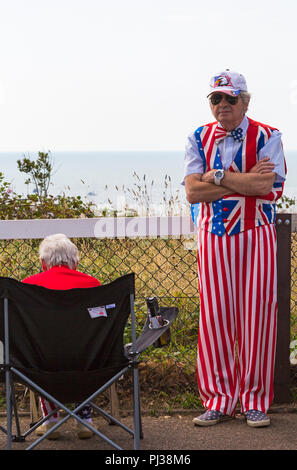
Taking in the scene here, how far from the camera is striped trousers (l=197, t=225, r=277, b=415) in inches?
163

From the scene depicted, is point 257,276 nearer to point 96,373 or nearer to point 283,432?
point 283,432

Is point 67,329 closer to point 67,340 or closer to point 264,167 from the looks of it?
point 67,340

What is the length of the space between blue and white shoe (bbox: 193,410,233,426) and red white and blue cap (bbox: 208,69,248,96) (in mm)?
1890

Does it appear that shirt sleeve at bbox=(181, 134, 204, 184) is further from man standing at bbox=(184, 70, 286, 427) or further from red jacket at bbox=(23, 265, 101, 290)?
red jacket at bbox=(23, 265, 101, 290)

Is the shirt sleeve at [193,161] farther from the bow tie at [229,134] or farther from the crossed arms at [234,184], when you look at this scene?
the bow tie at [229,134]

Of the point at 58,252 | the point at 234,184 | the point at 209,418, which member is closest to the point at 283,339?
the point at 209,418

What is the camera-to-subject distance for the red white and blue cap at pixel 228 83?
13.3 ft

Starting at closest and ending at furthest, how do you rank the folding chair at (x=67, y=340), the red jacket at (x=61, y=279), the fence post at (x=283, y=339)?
1. the folding chair at (x=67, y=340)
2. the red jacket at (x=61, y=279)
3. the fence post at (x=283, y=339)

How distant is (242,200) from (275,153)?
0.33 meters

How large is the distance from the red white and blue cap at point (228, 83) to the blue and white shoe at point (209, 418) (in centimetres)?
189

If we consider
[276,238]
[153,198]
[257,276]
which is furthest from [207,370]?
[153,198]

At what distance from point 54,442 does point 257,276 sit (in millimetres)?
1499

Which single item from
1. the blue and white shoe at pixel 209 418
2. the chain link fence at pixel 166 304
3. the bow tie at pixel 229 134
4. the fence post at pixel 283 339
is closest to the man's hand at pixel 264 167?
the bow tie at pixel 229 134

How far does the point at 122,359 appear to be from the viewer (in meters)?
3.61
